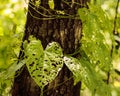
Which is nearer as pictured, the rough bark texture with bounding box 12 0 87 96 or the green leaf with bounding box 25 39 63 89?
the green leaf with bounding box 25 39 63 89

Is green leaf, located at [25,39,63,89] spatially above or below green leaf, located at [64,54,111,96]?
above

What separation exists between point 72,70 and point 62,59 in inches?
1.7

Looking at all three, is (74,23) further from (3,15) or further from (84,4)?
(3,15)

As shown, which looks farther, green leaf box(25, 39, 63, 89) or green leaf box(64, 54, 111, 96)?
green leaf box(64, 54, 111, 96)

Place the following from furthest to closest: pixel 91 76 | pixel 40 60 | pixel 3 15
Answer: pixel 3 15 < pixel 91 76 < pixel 40 60

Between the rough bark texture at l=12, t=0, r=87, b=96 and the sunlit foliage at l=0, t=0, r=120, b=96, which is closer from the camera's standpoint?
the sunlit foliage at l=0, t=0, r=120, b=96

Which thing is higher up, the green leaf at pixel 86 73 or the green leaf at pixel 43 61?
the green leaf at pixel 43 61

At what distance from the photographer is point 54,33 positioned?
1.04 meters

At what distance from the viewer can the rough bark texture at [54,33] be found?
3.41 ft

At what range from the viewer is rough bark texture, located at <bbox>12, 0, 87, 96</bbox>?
104cm

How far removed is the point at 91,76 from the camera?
1013mm

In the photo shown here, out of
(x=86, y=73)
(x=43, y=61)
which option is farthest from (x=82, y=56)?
(x=43, y=61)

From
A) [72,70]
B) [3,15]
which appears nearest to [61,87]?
[72,70]

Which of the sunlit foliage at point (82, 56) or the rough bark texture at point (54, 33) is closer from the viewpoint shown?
the sunlit foliage at point (82, 56)
